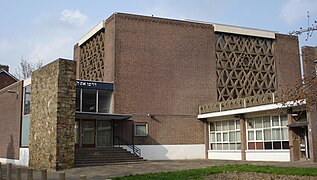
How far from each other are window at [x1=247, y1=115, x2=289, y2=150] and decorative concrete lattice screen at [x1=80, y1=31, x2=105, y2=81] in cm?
1328

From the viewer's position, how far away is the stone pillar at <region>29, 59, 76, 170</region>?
2136 cm

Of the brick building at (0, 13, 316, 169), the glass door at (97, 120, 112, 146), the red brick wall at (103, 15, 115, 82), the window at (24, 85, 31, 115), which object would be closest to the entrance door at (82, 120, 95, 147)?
the brick building at (0, 13, 316, 169)

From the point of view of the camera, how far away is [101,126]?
2892 cm

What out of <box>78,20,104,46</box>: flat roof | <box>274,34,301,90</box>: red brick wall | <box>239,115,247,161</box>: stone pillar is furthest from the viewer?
<box>274,34,301,90</box>: red brick wall

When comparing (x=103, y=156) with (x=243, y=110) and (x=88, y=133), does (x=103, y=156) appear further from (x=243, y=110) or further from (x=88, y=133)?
(x=243, y=110)

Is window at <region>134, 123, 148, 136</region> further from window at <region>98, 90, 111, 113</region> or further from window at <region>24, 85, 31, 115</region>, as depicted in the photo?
window at <region>24, 85, 31, 115</region>

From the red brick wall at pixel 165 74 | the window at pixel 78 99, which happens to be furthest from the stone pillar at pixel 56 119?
the red brick wall at pixel 165 74

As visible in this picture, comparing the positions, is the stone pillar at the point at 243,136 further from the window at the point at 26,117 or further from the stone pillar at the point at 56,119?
the window at the point at 26,117

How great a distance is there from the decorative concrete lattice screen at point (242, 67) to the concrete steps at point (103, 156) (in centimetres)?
1099

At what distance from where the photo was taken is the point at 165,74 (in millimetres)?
31641

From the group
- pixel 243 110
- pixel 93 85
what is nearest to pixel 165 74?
pixel 93 85

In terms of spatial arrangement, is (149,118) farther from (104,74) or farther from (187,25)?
(187,25)

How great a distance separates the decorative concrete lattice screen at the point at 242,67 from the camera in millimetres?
33938

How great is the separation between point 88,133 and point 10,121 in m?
8.58
